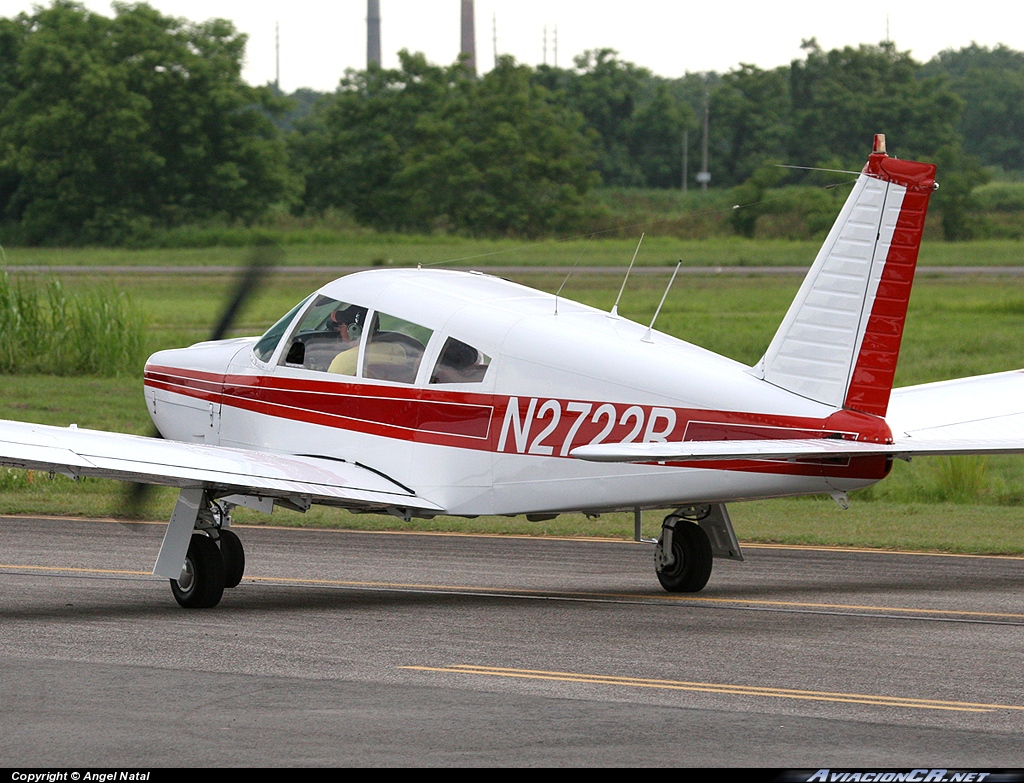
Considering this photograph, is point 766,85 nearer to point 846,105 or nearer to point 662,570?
point 846,105

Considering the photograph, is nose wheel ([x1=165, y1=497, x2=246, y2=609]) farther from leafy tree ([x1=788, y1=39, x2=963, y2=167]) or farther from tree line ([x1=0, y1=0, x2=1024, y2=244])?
leafy tree ([x1=788, y1=39, x2=963, y2=167])

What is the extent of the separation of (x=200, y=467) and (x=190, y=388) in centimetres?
243

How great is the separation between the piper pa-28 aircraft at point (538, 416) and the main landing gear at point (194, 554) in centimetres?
2

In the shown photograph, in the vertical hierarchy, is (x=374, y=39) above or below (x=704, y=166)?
above

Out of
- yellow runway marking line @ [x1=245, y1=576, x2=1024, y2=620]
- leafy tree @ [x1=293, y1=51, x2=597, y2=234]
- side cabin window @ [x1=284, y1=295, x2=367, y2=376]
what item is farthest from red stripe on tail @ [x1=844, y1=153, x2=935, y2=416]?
leafy tree @ [x1=293, y1=51, x2=597, y2=234]

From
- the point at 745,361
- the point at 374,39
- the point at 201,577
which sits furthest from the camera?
the point at 374,39

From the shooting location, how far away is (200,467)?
12375mm

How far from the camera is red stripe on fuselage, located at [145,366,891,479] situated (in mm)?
11867

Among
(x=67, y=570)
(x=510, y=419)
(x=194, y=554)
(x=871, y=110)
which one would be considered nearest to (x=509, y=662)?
(x=510, y=419)

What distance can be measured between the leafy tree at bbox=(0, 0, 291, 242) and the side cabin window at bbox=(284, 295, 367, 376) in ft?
211

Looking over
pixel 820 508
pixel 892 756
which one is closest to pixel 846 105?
pixel 820 508

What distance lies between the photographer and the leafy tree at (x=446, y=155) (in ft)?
263

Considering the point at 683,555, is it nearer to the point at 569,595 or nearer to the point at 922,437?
the point at 569,595

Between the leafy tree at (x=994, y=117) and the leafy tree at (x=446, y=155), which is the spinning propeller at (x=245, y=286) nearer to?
the leafy tree at (x=446, y=155)
